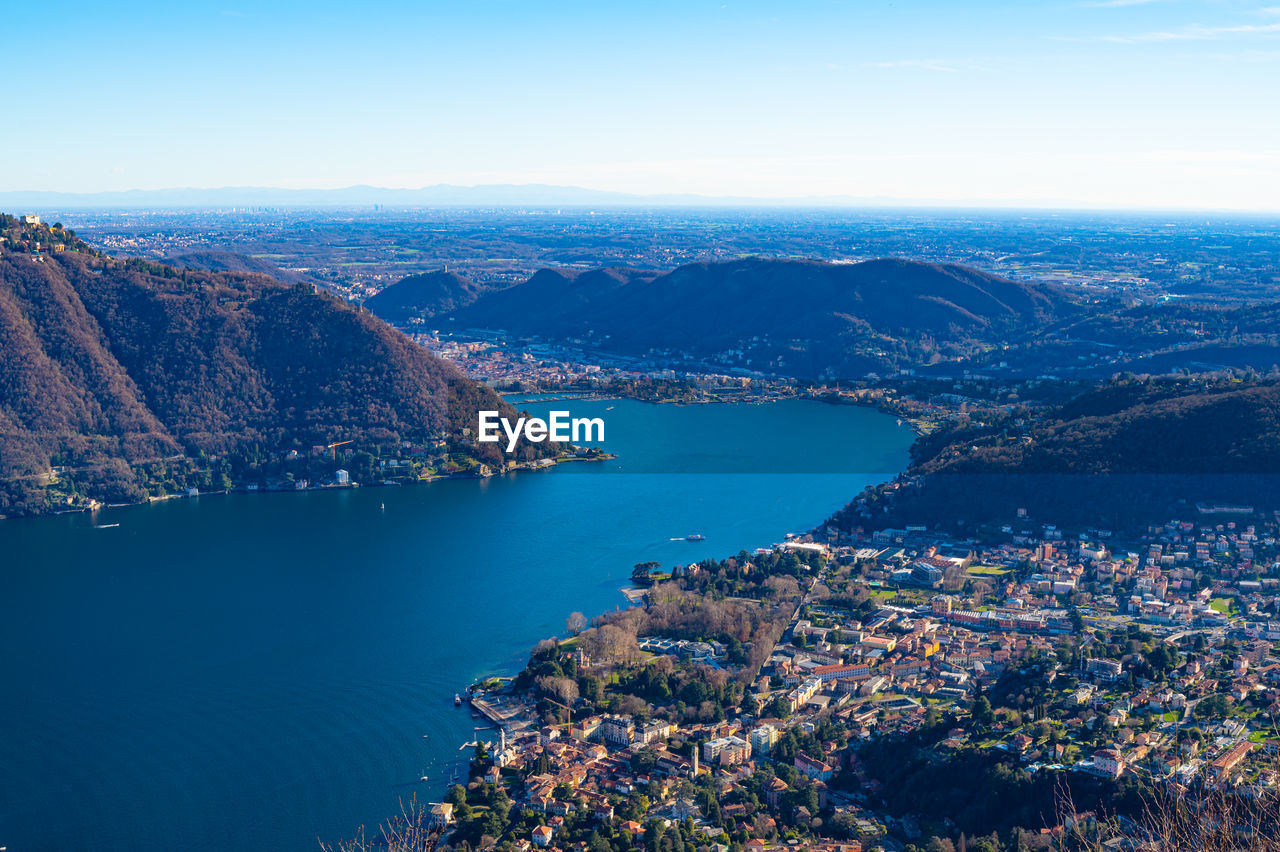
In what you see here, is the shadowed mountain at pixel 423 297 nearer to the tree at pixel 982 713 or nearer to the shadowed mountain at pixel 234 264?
the shadowed mountain at pixel 234 264

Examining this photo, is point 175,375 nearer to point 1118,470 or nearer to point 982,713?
point 1118,470

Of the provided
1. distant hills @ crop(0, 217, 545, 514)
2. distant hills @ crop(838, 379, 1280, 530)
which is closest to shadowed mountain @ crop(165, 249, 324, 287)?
distant hills @ crop(0, 217, 545, 514)

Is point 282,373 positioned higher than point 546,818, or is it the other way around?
point 282,373

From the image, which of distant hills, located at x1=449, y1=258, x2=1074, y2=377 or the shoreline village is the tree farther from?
distant hills, located at x1=449, y1=258, x2=1074, y2=377

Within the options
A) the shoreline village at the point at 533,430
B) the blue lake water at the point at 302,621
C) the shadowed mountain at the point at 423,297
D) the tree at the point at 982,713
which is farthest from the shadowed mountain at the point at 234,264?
the tree at the point at 982,713

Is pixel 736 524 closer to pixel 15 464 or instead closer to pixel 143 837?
Result: pixel 143 837

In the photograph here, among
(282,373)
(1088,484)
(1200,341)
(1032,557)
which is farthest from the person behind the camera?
(1200,341)

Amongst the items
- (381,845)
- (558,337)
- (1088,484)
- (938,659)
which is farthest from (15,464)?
(558,337)
